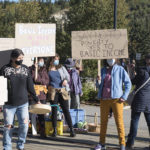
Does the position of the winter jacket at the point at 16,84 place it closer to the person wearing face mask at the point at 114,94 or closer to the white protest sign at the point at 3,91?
the white protest sign at the point at 3,91

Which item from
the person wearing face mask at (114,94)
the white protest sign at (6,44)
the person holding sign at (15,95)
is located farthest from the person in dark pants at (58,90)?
the white protest sign at (6,44)

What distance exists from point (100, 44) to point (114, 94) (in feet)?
6.36

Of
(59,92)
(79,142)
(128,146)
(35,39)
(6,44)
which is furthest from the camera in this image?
(6,44)

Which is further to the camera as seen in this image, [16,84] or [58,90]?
[58,90]

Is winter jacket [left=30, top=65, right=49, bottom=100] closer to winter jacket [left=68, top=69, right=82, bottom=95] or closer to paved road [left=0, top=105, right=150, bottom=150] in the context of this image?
paved road [left=0, top=105, right=150, bottom=150]

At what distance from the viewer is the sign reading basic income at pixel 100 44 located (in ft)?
29.3

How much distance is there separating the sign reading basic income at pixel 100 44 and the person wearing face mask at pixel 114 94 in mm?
1012

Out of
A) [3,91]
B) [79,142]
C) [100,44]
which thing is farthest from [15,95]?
[100,44]

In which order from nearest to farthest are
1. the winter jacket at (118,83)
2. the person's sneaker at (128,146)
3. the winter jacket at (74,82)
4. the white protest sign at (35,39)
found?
the winter jacket at (118,83) → the person's sneaker at (128,146) → the white protest sign at (35,39) → the winter jacket at (74,82)

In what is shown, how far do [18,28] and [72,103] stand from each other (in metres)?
3.15

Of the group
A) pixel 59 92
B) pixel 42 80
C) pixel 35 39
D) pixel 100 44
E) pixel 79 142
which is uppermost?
pixel 35 39

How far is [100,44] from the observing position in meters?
9.38

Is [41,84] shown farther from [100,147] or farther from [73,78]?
[100,147]

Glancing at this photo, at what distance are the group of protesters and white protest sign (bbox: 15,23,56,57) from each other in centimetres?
26
